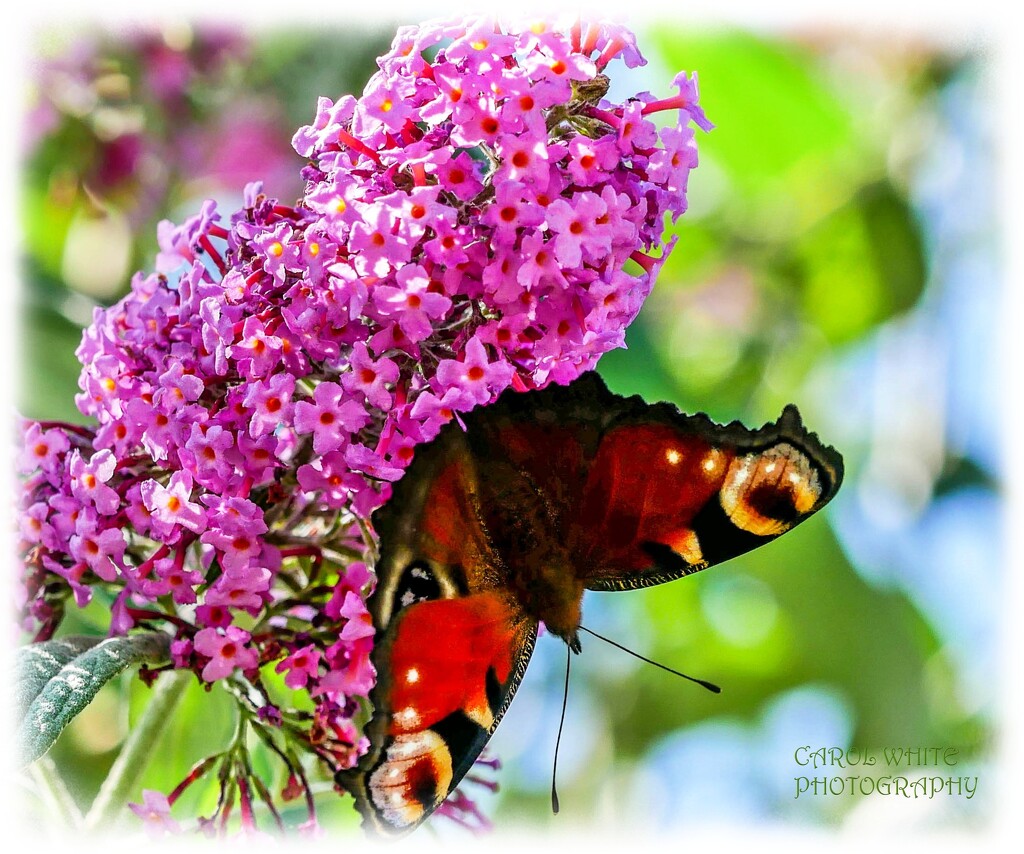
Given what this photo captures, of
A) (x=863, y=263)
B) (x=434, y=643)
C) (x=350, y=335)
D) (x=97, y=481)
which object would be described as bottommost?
(x=434, y=643)

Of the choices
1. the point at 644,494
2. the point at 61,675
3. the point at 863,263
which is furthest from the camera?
the point at 863,263

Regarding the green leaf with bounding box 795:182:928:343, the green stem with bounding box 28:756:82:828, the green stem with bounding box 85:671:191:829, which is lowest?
the green stem with bounding box 28:756:82:828

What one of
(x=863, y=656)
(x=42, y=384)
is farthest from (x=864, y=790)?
(x=42, y=384)

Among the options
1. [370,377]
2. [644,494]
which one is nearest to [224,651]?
[370,377]

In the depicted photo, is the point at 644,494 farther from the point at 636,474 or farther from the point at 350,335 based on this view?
the point at 350,335

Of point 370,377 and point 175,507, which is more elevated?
point 370,377

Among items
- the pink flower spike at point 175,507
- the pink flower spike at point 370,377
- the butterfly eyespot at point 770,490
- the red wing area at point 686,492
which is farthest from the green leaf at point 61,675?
the butterfly eyespot at point 770,490

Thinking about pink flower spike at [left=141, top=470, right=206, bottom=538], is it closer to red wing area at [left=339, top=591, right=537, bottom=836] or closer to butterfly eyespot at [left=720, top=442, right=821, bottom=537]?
red wing area at [left=339, top=591, right=537, bottom=836]

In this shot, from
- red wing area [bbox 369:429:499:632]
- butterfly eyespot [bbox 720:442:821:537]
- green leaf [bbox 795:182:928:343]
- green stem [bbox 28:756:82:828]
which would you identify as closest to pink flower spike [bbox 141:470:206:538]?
red wing area [bbox 369:429:499:632]

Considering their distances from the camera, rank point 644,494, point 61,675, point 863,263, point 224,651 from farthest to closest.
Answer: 1. point 863,263
2. point 644,494
3. point 224,651
4. point 61,675

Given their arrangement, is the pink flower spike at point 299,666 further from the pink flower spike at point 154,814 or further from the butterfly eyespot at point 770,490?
the butterfly eyespot at point 770,490
